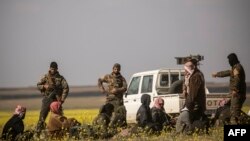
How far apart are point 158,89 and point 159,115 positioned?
2898 millimetres

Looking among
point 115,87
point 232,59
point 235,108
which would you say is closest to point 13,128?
point 115,87

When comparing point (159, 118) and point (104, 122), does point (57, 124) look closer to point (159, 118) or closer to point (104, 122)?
point (104, 122)

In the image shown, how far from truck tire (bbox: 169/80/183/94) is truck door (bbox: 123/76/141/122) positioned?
1230 millimetres

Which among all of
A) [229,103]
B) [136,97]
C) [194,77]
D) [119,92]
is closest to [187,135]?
[194,77]

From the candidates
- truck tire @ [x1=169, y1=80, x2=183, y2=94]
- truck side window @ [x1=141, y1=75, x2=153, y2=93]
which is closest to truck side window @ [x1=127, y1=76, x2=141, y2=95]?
truck side window @ [x1=141, y1=75, x2=153, y2=93]

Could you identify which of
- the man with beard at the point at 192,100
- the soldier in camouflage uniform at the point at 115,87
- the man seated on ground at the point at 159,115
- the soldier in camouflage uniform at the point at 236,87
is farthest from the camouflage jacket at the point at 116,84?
Answer: the soldier in camouflage uniform at the point at 236,87

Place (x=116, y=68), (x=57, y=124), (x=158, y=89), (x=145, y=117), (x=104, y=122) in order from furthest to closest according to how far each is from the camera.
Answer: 1. (x=158, y=89)
2. (x=116, y=68)
3. (x=104, y=122)
4. (x=145, y=117)
5. (x=57, y=124)

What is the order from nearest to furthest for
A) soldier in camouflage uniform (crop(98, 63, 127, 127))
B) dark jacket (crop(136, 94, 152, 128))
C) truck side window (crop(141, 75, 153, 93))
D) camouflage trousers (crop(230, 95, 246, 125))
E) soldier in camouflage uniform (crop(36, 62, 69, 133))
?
camouflage trousers (crop(230, 95, 246, 125)) → dark jacket (crop(136, 94, 152, 128)) → soldier in camouflage uniform (crop(36, 62, 69, 133)) → soldier in camouflage uniform (crop(98, 63, 127, 127)) → truck side window (crop(141, 75, 153, 93))

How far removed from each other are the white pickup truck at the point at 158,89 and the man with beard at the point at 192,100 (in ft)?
8.56

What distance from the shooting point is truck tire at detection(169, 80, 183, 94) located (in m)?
20.4

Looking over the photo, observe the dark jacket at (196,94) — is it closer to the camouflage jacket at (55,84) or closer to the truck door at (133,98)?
the camouflage jacket at (55,84)

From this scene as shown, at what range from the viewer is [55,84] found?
19.0 m

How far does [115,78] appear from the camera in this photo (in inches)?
784

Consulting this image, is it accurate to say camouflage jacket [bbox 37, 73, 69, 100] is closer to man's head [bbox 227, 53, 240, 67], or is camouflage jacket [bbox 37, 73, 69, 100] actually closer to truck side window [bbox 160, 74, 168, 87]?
truck side window [bbox 160, 74, 168, 87]
